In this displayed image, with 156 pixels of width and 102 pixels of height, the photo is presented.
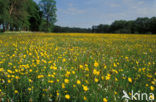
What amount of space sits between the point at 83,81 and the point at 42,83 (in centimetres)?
A: 69

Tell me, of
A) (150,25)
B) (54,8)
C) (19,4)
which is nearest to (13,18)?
(19,4)

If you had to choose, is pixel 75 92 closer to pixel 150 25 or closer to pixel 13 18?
pixel 13 18

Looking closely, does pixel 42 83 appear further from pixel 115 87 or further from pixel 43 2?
pixel 43 2

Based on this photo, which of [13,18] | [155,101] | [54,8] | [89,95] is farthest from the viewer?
[54,8]

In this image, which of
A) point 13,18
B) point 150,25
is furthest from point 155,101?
point 150,25

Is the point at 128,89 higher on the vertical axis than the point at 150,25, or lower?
lower

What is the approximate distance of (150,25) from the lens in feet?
180

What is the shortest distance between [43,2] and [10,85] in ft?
192

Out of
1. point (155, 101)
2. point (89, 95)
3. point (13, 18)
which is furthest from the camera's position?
point (13, 18)

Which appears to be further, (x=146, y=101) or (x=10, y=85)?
(x=10, y=85)

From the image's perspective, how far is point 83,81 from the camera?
2.15 meters

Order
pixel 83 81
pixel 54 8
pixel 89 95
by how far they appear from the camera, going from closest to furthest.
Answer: pixel 89 95 → pixel 83 81 → pixel 54 8

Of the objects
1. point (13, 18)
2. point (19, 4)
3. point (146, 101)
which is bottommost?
point (146, 101)

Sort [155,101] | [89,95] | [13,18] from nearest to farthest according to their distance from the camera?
[155,101], [89,95], [13,18]
